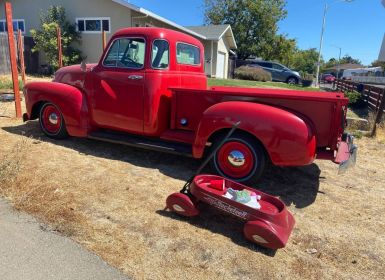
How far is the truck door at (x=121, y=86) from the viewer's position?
5223mm

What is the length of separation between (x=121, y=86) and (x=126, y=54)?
0.50m

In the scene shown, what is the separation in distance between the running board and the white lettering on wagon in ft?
4.64

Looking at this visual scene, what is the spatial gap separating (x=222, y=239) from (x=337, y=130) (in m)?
1.98

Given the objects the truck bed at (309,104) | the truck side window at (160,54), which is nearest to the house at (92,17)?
the truck side window at (160,54)

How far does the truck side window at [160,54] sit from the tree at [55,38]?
13953mm

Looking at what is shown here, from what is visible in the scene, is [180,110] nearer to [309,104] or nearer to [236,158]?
[236,158]

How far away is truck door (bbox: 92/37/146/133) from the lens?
522 centimetres

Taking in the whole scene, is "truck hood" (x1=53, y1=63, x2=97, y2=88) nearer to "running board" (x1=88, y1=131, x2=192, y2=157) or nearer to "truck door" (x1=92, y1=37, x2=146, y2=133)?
"truck door" (x1=92, y1=37, x2=146, y2=133)

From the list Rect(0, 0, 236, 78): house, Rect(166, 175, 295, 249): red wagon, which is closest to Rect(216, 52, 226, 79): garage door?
Rect(0, 0, 236, 78): house

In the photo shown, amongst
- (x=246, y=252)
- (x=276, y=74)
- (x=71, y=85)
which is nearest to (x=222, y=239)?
(x=246, y=252)

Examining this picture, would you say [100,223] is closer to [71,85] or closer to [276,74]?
[71,85]

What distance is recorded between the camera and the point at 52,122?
619cm

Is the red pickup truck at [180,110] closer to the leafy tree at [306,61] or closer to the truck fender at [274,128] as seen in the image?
the truck fender at [274,128]

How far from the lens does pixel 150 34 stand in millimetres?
5234
